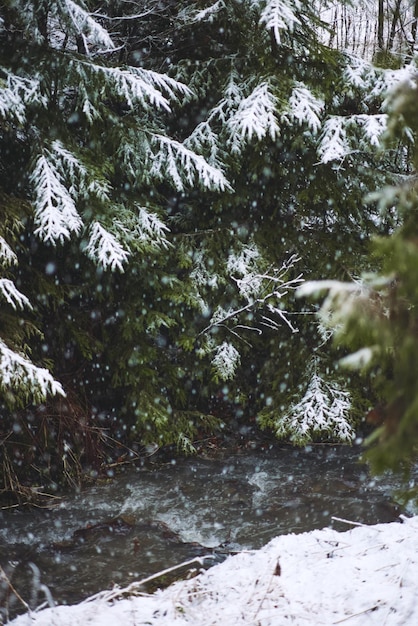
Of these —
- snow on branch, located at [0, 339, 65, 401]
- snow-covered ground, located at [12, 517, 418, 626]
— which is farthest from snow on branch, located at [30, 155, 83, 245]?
snow-covered ground, located at [12, 517, 418, 626]

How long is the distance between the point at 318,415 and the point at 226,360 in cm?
137

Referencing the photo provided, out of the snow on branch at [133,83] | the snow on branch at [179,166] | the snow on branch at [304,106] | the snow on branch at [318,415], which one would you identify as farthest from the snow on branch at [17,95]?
the snow on branch at [318,415]

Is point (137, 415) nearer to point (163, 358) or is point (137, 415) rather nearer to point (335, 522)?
point (163, 358)

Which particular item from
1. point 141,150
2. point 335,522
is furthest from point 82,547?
point 141,150

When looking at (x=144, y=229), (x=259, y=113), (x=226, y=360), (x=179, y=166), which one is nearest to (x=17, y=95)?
(x=144, y=229)

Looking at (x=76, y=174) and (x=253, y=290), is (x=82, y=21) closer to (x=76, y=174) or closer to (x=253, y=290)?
(x=76, y=174)

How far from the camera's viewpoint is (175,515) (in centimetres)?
584

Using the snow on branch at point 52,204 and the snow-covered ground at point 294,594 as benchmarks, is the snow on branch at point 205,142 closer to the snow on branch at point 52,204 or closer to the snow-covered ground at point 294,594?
the snow on branch at point 52,204

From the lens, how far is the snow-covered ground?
2.95 meters

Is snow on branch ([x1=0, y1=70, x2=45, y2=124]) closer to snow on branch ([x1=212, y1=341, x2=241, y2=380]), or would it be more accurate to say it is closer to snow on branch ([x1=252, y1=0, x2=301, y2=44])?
snow on branch ([x1=252, y1=0, x2=301, y2=44])

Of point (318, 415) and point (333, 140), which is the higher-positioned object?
point (333, 140)

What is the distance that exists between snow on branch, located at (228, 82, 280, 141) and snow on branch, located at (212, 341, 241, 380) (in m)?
2.62

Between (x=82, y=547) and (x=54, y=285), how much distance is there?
9.06 ft

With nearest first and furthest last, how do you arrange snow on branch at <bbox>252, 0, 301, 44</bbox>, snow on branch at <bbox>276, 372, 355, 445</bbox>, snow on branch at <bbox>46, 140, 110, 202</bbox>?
snow on branch at <bbox>46, 140, 110, 202</bbox>, snow on branch at <bbox>252, 0, 301, 44</bbox>, snow on branch at <bbox>276, 372, 355, 445</bbox>
